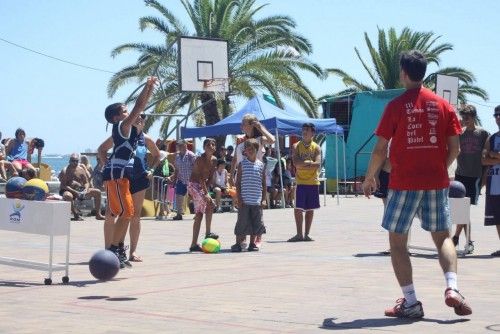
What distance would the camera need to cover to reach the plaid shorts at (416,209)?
25.0ft

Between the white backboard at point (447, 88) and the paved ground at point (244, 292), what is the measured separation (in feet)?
71.3

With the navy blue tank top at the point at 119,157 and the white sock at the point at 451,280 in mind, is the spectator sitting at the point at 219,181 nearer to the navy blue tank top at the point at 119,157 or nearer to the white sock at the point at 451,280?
the navy blue tank top at the point at 119,157

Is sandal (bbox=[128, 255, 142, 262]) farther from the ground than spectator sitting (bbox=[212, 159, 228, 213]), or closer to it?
closer to it

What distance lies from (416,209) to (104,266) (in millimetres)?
3343

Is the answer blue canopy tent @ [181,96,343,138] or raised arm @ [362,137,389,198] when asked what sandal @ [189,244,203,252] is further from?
blue canopy tent @ [181,96,343,138]

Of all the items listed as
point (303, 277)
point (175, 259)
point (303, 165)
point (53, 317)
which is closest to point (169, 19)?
point (303, 165)

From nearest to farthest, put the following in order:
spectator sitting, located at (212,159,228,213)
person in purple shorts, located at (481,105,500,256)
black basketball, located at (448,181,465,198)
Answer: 1. black basketball, located at (448,181,465,198)
2. person in purple shorts, located at (481,105,500,256)
3. spectator sitting, located at (212,159,228,213)

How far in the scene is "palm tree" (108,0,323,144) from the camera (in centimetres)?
3838

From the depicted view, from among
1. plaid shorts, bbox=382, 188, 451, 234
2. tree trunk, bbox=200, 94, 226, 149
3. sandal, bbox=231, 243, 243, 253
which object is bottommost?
sandal, bbox=231, 243, 243, 253

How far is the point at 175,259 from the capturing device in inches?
506

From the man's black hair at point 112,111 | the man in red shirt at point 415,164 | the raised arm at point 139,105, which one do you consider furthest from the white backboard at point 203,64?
the man in red shirt at point 415,164

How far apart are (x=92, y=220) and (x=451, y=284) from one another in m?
15.9

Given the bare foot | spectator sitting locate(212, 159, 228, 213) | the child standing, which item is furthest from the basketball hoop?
the bare foot

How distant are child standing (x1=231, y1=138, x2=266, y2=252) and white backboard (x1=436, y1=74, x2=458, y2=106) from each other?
22990 mm
